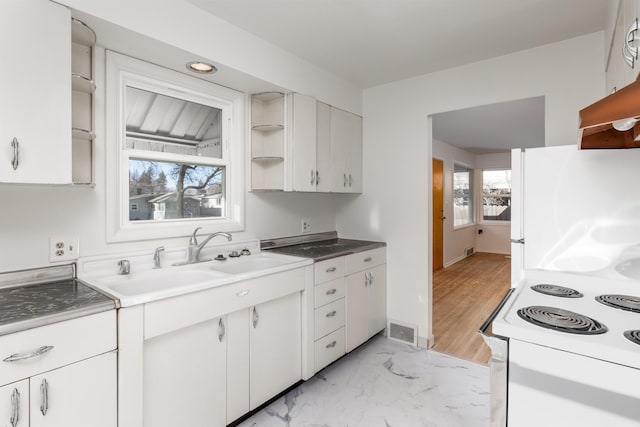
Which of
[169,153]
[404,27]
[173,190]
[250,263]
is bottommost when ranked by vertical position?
[250,263]

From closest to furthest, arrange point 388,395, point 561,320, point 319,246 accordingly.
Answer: point 561,320 → point 388,395 → point 319,246

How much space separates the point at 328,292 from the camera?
95.4 inches

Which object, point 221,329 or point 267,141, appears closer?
point 221,329

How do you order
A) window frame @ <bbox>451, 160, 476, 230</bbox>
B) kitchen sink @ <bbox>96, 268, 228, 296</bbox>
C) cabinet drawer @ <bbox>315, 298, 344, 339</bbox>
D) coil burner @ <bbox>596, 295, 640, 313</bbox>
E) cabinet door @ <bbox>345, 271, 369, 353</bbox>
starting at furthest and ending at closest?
1. window frame @ <bbox>451, 160, 476, 230</bbox>
2. cabinet door @ <bbox>345, 271, 369, 353</bbox>
3. cabinet drawer @ <bbox>315, 298, 344, 339</bbox>
4. kitchen sink @ <bbox>96, 268, 228, 296</bbox>
5. coil burner @ <bbox>596, 295, 640, 313</bbox>

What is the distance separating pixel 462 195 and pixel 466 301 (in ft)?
12.5

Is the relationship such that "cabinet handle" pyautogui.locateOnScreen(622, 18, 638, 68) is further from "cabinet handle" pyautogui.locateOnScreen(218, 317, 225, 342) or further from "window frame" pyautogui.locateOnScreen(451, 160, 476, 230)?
"window frame" pyautogui.locateOnScreen(451, 160, 476, 230)

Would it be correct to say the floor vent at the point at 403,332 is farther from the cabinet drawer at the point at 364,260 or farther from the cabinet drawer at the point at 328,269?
the cabinet drawer at the point at 328,269

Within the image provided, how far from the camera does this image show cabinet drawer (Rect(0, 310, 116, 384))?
42.3 inches

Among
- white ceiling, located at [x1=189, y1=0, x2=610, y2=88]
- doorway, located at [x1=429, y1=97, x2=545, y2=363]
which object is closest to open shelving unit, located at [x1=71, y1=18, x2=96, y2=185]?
white ceiling, located at [x1=189, y1=0, x2=610, y2=88]

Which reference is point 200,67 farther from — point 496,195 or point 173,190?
point 496,195

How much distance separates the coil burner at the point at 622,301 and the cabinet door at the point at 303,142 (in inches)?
73.1

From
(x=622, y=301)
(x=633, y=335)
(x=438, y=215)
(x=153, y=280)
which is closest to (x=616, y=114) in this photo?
(x=633, y=335)

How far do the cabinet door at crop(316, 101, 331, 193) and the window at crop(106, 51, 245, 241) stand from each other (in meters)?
0.62

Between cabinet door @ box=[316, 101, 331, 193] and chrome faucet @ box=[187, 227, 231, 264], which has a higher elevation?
cabinet door @ box=[316, 101, 331, 193]
